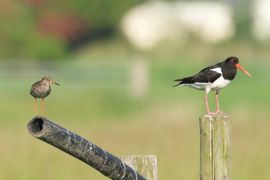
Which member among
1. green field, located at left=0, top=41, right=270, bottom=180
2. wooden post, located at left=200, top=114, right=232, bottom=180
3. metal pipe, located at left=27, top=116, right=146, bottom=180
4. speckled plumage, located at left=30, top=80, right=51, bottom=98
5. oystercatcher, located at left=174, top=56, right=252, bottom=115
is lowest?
metal pipe, located at left=27, top=116, right=146, bottom=180

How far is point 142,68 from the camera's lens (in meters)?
31.8

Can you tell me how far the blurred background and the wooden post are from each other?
479cm

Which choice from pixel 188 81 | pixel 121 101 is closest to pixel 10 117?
pixel 121 101

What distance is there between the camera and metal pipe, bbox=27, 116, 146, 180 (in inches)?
211

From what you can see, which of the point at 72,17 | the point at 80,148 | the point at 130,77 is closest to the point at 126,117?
the point at 130,77

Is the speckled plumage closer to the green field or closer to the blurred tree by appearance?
the green field

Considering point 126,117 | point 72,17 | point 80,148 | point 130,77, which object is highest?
point 72,17

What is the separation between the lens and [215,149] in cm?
654

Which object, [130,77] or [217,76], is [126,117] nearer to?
[217,76]

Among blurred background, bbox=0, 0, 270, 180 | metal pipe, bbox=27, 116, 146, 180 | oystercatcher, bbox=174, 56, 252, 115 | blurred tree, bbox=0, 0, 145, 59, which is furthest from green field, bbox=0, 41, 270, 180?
blurred tree, bbox=0, 0, 145, 59

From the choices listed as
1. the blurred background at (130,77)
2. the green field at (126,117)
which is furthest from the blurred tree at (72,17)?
the green field at (126,117)

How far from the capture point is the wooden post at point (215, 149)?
6.55 metres

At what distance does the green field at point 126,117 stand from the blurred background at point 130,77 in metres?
0.02

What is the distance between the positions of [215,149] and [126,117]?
12623 millimetres
